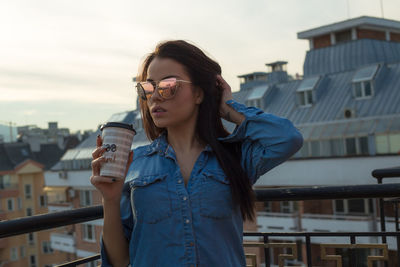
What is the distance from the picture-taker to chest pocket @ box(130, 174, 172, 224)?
2.11 meters

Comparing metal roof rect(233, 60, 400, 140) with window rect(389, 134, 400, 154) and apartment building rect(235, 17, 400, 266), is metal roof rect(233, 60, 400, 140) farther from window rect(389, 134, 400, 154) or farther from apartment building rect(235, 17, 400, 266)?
window rect(389, 134, 400, 154)

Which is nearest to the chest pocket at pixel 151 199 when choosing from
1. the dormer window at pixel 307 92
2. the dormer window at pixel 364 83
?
the dormer window at pixel 364 83

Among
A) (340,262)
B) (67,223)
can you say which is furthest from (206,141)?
(340,262)

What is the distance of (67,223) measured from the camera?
102 inches

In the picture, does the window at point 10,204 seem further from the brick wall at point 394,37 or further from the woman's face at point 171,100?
the woman's face at point 171,100

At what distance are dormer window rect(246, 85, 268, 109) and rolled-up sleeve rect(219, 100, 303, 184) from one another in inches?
1451

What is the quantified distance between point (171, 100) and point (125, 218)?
0.53 metres

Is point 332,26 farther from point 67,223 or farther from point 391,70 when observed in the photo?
point 67,223

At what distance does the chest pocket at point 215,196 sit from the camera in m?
2.09

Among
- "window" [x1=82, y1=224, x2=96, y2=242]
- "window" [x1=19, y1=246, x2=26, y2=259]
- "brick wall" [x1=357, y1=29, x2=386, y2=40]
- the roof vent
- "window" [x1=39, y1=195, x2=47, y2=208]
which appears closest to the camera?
the roof vent

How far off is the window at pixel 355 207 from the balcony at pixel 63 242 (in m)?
26.2

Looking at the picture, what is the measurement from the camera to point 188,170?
2209 millimetres

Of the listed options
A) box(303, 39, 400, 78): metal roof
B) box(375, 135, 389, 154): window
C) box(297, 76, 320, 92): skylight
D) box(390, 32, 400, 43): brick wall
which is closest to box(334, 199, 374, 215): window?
box(375, 135, 389, 154): window

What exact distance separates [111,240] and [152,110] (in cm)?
56
